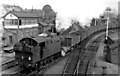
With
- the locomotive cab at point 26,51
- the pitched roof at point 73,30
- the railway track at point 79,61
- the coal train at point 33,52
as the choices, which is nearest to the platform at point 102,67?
Result: the railway track at point 79,61

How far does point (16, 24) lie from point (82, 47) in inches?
499

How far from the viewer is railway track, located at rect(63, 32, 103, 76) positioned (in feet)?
50.1

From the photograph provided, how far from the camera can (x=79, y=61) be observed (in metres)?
17.5

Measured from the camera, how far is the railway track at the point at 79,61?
50.1 ft

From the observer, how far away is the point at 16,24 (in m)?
28.8

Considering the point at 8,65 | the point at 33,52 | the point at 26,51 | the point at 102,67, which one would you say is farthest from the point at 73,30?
the point at 8,65

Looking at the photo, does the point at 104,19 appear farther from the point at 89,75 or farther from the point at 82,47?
the point at 89,75

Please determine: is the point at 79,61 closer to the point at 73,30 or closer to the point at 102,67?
the point at 102,67

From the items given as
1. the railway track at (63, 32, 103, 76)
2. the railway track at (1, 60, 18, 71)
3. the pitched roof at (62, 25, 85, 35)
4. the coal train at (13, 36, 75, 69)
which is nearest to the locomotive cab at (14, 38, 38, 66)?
the coal train at (13, 36, 75, 69)

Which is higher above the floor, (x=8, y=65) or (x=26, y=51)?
(x=26, y=51)

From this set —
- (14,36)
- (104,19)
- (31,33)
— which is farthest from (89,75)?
(104,19)

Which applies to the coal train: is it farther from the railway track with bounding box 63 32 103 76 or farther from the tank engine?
the railway track with bounding box 63 32 103 76

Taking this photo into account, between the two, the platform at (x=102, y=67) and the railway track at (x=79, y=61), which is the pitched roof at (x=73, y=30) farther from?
the platform at (x=102, y=67)

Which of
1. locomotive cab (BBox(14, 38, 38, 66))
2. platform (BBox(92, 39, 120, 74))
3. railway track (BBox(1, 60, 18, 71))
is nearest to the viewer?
locomotive cab (BBox(14, 38, 38, 66))
